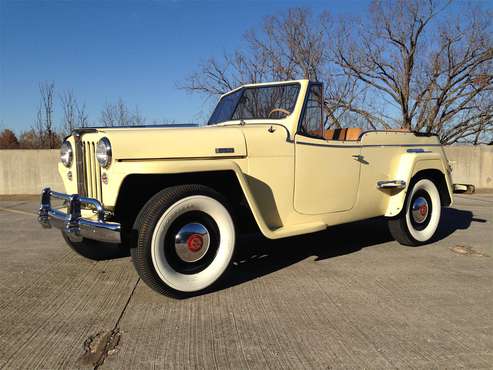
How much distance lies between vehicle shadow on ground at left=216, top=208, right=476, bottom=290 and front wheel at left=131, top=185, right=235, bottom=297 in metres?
0.32

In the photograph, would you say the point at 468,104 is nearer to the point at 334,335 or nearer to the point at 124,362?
the point at 334,335

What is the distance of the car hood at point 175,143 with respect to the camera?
9.54ft

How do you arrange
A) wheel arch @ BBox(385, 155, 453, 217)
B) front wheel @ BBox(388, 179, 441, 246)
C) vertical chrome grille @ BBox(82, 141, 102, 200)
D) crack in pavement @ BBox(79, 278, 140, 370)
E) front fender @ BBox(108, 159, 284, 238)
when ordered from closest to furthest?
crack in pavement @ BBox(79, 278, 140, 370)
front fender @ BBox(108, 159, 284, 238)
vertical chrome grille @ BBox(82, 141, 102, 200)
wheel arch @ BBox(385, 155, 453, 217)
front wheel @ BBox(388, 179, 441, 246)

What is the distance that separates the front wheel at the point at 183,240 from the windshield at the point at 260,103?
126 cm

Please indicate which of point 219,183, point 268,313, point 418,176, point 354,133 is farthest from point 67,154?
point 418,176

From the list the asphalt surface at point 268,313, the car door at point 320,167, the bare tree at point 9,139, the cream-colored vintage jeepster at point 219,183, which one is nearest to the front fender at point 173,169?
the cream-colored vintage jeepster at point 219,183

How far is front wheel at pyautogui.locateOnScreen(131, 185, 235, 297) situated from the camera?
290 centimetres

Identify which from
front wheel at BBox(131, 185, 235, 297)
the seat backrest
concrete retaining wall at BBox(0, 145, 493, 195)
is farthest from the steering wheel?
concrete retaining wall at BBox(0, 145, 493, 195)

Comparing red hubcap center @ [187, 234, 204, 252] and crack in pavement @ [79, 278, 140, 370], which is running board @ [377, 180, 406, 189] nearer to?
red hubcap center @ [187, 234, 204, 252]

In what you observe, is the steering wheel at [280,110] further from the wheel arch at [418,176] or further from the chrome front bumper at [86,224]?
the chrome front bumper at [86,224]

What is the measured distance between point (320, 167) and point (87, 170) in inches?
79.3

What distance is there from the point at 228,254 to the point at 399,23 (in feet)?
42.9

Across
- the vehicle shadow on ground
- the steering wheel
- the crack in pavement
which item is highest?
the steering wheel

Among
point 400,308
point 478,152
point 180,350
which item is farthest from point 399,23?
point 180,350
